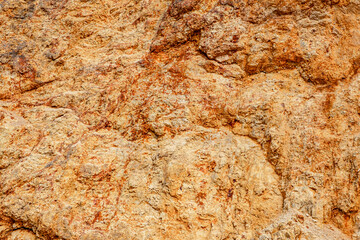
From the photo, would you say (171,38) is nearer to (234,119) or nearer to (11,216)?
(234,119)

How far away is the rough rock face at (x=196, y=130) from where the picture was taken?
469cm

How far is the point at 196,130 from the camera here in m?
5.58

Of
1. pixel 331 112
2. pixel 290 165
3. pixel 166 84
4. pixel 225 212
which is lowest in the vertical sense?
pixel 225 212

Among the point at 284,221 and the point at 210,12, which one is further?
the point at 210,12

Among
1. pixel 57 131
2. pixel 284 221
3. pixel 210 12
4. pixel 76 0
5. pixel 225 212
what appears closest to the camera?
pixel 284 221

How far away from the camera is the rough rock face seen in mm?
4691

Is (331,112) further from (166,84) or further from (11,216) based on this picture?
(11,216)

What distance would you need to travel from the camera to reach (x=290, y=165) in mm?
4832

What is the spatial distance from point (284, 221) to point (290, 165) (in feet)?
3.28

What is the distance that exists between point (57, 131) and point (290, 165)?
486 cm

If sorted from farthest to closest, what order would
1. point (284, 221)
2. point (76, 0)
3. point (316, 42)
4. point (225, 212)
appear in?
1. point (76, 0)
2. point (316, 42)
3. point (225, 212)
4. point (284, 221)

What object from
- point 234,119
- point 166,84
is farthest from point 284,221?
point 166,84

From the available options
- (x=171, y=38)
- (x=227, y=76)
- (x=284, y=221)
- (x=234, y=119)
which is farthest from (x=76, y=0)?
(x=284, y=221)

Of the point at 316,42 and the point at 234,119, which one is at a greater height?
the point at 316,42
